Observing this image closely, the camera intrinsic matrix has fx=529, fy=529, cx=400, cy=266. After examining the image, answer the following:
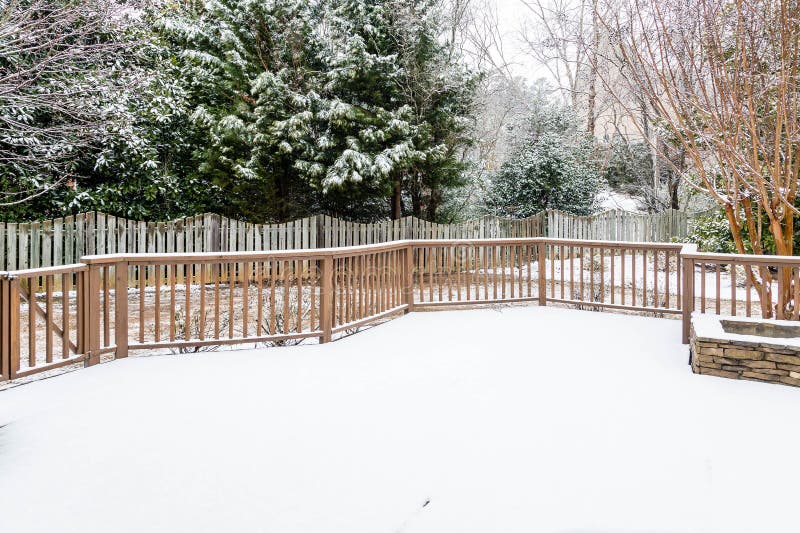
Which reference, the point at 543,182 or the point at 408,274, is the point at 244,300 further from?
the point at 543,182

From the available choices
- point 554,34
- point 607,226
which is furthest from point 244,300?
point 554,34

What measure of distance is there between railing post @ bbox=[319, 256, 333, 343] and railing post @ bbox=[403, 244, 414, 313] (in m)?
1.63

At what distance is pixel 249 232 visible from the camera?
955 cm

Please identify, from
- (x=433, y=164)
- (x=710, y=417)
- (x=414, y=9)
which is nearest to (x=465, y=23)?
(x=414, y=9)

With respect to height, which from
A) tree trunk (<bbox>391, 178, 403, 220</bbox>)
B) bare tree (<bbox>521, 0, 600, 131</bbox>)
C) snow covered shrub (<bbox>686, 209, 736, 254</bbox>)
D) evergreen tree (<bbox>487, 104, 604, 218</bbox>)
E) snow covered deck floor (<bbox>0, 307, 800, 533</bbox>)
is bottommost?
snow covered deck floor (<bbox>0, 307, 800, 533</bbox>)

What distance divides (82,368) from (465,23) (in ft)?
41.8

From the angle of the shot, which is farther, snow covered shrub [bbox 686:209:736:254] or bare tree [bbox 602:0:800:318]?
snow covered shrub [bbox 686:209:736:254]

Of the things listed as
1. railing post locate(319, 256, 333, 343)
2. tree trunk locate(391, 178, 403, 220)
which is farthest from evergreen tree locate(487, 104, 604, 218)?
railing post locate(319, 256, 333, 343)

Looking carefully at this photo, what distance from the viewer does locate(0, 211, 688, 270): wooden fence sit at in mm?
7984

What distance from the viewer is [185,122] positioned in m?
10.6

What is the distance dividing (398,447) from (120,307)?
2.80 metres

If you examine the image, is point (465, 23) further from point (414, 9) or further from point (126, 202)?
point (126, 202)

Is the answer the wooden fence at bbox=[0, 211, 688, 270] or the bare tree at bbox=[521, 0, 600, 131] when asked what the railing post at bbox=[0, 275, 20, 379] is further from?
the bare tree at bbox=[521, 0, 600, 131]

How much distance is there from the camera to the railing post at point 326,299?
4.91 metres
